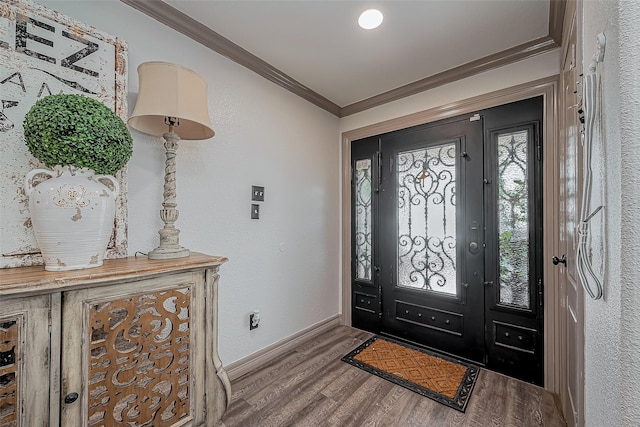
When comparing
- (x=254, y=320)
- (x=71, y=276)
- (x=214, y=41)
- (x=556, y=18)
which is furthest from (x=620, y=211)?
(x=214, y=41)

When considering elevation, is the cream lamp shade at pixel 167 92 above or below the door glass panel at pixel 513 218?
above

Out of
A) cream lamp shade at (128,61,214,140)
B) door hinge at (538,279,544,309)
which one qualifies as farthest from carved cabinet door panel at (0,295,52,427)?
door hinge at (538,279,544,309)

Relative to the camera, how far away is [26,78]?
1.12 meters

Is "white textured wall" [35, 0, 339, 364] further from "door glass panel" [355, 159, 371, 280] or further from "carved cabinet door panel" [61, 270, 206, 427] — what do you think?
"carved cabinet door panel" [61, 270, 206, 427]

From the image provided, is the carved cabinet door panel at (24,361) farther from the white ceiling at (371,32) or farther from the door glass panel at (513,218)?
the door glass panel at (513,218)

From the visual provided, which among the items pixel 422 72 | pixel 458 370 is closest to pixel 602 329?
pixel 458 370

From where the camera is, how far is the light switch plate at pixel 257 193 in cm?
205

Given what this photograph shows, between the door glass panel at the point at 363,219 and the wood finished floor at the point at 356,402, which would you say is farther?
the door glass panel at the point at 363,219

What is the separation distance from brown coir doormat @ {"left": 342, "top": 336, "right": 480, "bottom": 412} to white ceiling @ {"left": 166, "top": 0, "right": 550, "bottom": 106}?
2.47 m

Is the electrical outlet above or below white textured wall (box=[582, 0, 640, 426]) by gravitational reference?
below

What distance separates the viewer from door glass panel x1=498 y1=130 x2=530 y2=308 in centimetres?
191

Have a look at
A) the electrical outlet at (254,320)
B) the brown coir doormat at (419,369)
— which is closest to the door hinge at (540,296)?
the brown coir doormat at (419,369)

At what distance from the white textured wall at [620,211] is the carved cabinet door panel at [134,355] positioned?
1344 millimetres

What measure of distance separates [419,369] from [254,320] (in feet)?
4.43
